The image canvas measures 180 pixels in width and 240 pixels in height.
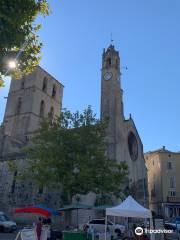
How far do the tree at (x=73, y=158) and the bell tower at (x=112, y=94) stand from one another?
12508mm

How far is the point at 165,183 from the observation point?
48.6 m

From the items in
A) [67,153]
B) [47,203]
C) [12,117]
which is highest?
Answer: [12,117]

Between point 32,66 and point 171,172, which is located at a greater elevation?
point 171,172

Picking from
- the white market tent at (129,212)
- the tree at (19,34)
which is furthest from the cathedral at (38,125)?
the tree at (19,34)

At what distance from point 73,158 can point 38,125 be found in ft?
75.7

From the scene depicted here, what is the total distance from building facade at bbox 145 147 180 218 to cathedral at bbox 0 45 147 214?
22.0 ft

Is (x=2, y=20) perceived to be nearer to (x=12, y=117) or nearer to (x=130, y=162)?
(x=130, y=162)

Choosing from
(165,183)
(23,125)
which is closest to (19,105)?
(23,125)

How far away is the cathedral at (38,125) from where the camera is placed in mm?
32906

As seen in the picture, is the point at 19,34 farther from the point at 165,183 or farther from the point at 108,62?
the point at 165,183

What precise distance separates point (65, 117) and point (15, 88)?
29784 mm

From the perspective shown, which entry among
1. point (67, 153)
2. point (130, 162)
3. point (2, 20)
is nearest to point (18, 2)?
point (2, 20)

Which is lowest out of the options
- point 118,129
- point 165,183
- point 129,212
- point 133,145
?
point 129,212

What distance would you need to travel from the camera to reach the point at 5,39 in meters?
8.95
